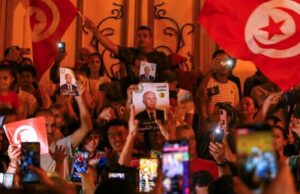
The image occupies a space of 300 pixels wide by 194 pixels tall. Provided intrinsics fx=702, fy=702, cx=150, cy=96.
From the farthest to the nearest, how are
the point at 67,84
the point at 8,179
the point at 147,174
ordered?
the point at 67,84 < the point at 8,179 < the point at 147,174

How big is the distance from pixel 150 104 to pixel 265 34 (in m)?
0.96

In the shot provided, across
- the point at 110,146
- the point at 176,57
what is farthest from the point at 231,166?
the point at 176,57

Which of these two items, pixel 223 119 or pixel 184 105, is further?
pixel 184 105

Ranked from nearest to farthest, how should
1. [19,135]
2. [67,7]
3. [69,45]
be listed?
[19,135] < [67,7] < [69,45]

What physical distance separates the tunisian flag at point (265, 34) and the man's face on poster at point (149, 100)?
636 millimetres

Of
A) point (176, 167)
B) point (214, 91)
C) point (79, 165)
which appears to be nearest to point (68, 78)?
point (79, 165)

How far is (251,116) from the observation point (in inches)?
219

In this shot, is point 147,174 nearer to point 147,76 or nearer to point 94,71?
point 147,76

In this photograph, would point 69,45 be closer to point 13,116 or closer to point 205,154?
point 13,116

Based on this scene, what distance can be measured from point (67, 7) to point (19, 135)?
6.57ft

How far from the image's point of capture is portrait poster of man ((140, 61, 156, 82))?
5852 mm

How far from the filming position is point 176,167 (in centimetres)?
261

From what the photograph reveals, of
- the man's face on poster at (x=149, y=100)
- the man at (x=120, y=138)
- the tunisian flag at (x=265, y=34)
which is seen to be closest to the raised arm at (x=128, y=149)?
the man at (x=120, y=138)

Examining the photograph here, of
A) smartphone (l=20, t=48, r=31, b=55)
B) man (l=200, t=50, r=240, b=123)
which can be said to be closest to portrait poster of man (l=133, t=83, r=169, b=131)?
man (l=200, t=50, r=240, b=123)
